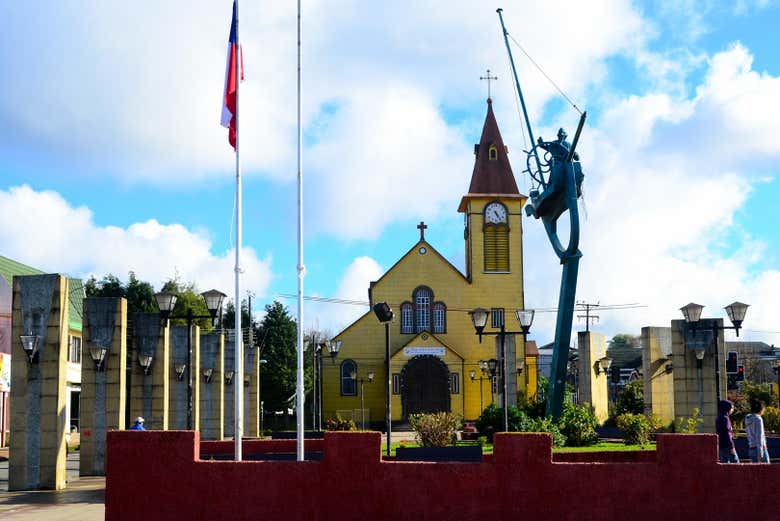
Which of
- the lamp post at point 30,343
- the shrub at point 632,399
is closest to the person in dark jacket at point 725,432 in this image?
the lamp post at point 30,343

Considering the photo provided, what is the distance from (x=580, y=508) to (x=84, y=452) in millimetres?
14341

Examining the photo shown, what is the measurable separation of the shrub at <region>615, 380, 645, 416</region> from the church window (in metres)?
20.9

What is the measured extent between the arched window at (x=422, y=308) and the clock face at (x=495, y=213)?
19.9 feet

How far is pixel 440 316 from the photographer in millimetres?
59594

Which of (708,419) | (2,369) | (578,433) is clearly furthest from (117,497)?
(2,369)

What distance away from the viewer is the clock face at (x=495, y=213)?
195 feet

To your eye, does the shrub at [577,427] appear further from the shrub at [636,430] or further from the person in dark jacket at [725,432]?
the person in dark jacket at [725,432]

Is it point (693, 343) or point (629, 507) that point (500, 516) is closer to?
point (629, 507)

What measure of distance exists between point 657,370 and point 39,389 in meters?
19.7

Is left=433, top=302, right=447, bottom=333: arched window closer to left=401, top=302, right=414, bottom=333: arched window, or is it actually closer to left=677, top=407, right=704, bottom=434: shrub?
left=401, top=302, right=414, bottom=333: arched window

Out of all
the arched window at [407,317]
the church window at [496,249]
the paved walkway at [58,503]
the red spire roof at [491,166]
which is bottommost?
the paved walkway at [58,503]

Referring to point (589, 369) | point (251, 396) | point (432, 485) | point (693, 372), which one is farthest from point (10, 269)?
point (432, 485)

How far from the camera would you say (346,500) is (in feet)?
38.3

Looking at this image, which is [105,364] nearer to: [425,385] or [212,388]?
[212,388]
